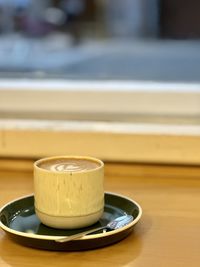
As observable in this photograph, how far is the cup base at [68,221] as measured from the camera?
746 mm

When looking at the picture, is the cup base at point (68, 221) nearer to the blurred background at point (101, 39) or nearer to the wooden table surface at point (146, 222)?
the wooden table surface at point (146, 222)

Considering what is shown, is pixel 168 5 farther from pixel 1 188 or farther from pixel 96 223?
pixel 96 223

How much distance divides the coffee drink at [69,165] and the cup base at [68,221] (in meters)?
0.06

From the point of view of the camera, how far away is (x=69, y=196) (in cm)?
74

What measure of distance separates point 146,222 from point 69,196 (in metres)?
0.15

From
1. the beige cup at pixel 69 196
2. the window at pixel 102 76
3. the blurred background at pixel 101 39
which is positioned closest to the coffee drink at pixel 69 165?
the beige cup at pixel 69 196

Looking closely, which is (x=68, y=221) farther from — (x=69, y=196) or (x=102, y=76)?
(x=102, y=76)

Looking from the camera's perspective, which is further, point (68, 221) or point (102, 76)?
point (102, 76)

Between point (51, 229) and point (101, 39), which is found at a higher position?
point (101, 39)

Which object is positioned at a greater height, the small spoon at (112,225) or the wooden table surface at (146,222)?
the small spoon at (112,225)

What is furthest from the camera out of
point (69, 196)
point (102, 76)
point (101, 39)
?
point (101, 39)

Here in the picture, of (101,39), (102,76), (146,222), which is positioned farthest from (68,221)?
(101,39)

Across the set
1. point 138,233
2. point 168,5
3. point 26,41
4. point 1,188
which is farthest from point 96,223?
point 26,41

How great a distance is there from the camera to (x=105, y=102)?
1.32 meters
